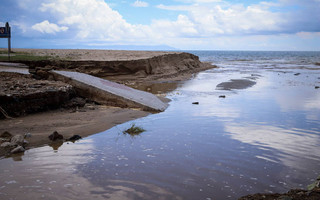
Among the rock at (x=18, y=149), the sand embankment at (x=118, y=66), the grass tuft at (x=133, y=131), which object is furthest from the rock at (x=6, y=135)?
the sand embankment at (x=118, y=66)

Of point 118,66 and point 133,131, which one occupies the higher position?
point 118,66

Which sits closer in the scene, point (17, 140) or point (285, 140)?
point (17, 140)

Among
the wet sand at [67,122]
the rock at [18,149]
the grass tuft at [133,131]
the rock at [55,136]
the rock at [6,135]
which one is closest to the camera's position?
the rock at [18,149]

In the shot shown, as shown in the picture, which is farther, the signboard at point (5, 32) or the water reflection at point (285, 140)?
the signboard at point (5, 32)

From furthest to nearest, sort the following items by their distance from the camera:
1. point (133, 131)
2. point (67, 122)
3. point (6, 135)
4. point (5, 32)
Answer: point (5, 32)
point (67, 122)
point (133, 131)
point (6, 135)

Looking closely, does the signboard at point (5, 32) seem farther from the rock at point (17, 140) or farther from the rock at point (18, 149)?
the rock at point (18, 149)

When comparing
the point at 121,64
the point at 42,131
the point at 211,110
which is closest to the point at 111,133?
the point at 42,131

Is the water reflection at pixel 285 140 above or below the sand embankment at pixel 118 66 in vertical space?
below

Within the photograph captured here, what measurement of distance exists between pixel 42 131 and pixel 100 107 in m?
2.55

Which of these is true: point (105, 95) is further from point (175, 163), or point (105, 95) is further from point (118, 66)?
point (118, 66)

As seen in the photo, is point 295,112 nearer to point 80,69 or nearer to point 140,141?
point 140,141

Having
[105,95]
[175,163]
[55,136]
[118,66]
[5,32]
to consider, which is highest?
[5,32]

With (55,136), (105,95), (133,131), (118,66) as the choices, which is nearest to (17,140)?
(55,136)

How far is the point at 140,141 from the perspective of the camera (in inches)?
220
